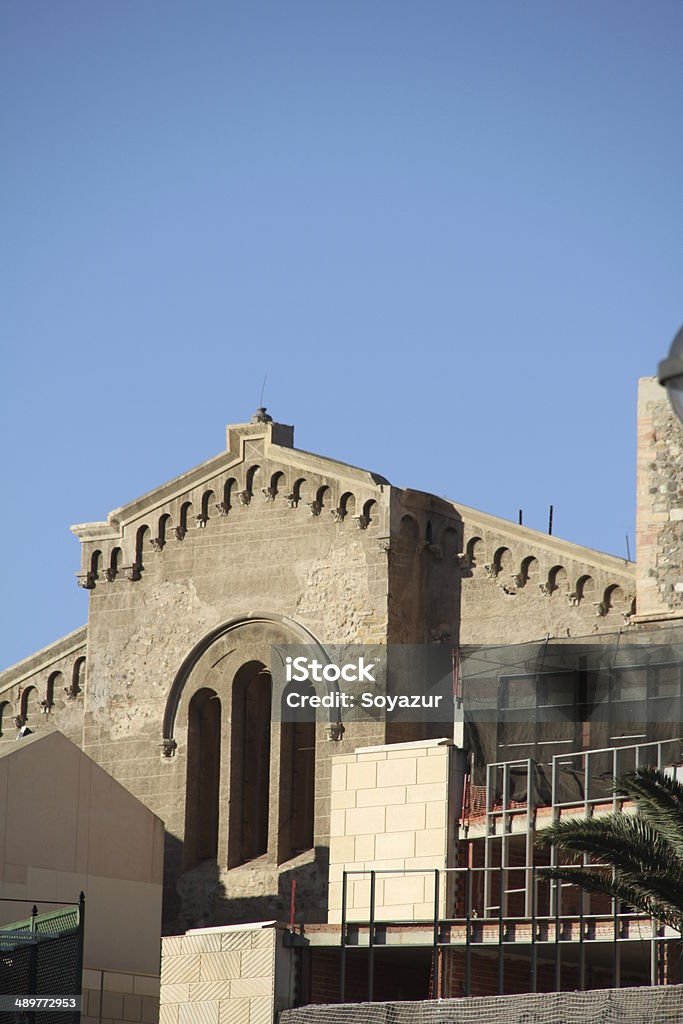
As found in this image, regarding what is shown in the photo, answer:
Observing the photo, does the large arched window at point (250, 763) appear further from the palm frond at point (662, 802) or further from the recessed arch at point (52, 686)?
the palm frond at point (662, 802)

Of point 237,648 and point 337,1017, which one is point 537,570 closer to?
point 237,648

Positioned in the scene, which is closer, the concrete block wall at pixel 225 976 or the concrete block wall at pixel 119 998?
the concrete block wall at pixel 225 976

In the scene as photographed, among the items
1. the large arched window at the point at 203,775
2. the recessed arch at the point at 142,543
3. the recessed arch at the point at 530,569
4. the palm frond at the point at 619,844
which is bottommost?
the palm frond at the point at 619,844

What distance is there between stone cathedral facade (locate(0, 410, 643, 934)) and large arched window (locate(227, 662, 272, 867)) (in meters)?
0.03

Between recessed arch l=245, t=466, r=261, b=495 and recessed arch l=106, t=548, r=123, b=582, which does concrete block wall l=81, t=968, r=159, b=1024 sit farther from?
recessed arch l=245, t=466, r=261, b=495

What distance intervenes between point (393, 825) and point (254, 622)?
562 cm

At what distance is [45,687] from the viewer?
38406 millimetres

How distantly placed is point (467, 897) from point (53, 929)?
5.96 meters

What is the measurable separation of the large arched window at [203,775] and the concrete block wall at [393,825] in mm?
4282

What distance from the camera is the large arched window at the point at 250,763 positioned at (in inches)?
1420

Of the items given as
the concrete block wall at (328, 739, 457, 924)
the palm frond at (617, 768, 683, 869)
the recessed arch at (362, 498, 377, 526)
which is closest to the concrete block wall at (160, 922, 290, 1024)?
the concrete block wall at (328, 739, 457, 924)

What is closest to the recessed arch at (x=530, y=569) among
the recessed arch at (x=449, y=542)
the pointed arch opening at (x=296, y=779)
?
the recessed arch at (x=449, y=542)

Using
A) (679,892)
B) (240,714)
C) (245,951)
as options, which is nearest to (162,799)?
(240,714)

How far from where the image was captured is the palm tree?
22.5 meters
